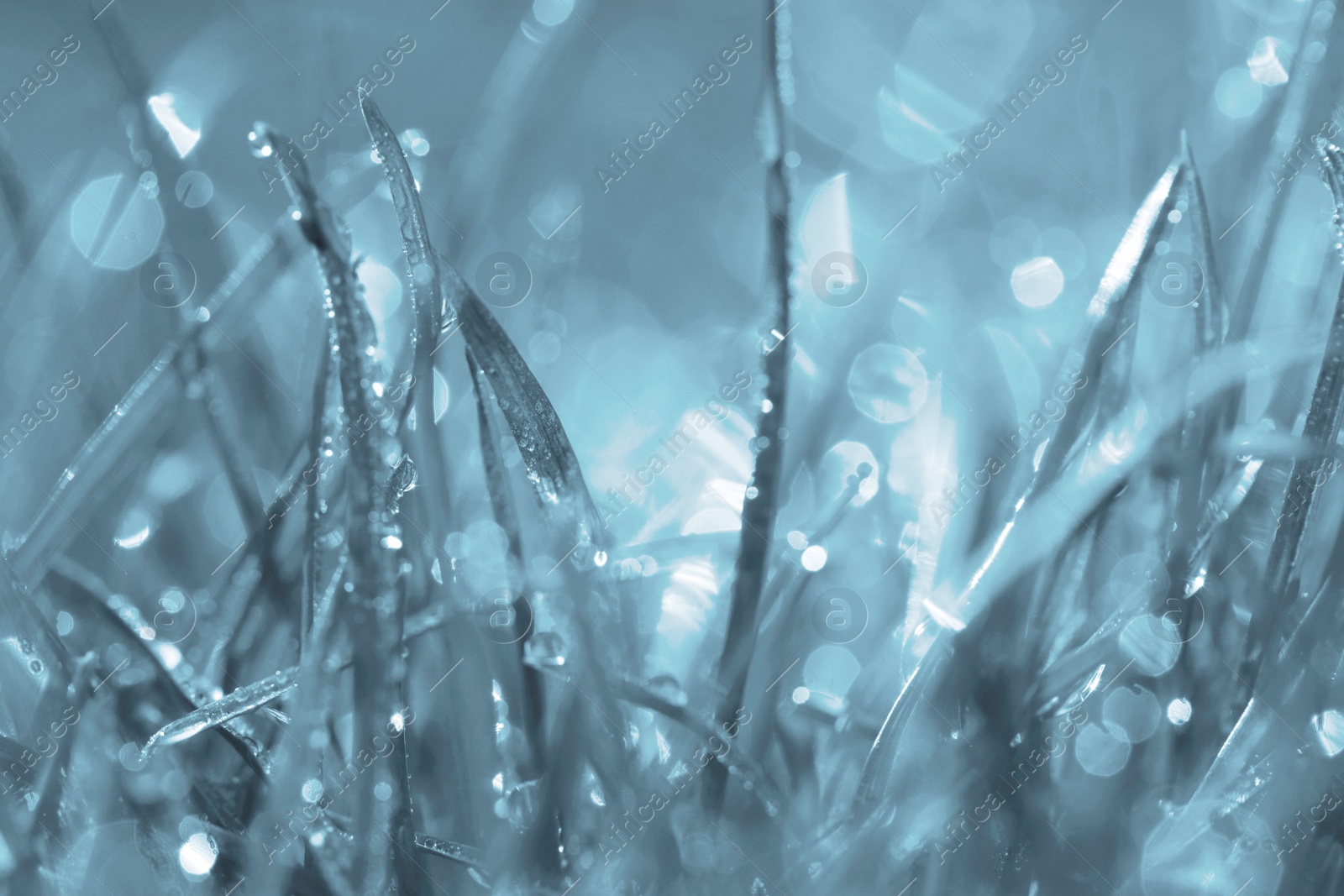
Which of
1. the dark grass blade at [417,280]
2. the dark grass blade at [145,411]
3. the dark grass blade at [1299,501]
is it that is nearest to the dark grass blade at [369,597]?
the dark grass blade at [417,280]

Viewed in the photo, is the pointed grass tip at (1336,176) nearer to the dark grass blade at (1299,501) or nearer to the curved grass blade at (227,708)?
the dark grass blade at (1299,501)

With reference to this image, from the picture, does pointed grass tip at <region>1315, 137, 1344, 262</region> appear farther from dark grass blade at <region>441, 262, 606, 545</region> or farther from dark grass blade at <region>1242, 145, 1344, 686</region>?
dark grass blade at <region>441, 262, 606, 545</region>

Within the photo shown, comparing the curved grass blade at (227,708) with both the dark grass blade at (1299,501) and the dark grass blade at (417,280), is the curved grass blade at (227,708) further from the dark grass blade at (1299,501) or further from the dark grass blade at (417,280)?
the dark grass blade at (1299,501)

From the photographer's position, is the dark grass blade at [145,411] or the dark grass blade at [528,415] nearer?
the dark grass blade at [528,415]

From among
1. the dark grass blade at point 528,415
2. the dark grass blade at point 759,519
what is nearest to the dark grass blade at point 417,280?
the dark grass blade at point 528,415

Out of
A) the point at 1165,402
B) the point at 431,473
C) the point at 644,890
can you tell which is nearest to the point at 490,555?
the point at 431,473

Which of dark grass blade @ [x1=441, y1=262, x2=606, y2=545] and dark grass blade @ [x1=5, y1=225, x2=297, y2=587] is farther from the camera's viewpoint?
dark grass blade @ [x1=5, y1=225, x2=297, y2=587]

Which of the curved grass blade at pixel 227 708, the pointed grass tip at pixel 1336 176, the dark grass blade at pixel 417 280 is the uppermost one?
the dark grass blade at pixel 417 280

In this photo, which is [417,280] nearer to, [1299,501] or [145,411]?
[145,411]

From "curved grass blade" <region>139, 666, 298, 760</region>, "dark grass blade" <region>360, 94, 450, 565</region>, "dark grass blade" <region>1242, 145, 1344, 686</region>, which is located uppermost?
"dark grass blade" <region>360, 94, 450, 565</region>

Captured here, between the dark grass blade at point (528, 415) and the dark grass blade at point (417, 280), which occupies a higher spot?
the dark grass blade at point (417, 280)

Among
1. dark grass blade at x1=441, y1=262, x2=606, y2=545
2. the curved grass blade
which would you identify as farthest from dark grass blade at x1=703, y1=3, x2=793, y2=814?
the curved grass blade

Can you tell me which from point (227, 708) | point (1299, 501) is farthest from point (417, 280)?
point (1299, 501)
